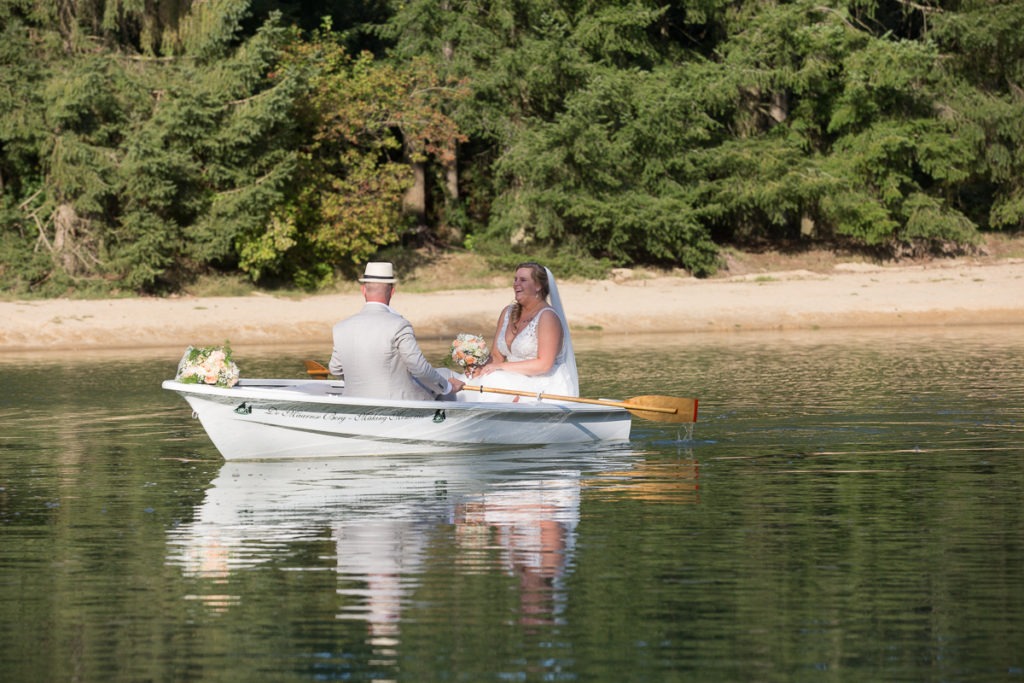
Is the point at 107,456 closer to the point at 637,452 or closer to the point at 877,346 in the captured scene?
the point at 637,452

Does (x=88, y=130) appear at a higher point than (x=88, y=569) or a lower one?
higher

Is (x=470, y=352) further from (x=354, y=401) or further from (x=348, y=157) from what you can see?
(x=348, y=157)

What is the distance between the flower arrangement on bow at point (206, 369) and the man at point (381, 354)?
0.87 meters

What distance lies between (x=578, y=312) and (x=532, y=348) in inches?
643

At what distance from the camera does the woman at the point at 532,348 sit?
561 inches

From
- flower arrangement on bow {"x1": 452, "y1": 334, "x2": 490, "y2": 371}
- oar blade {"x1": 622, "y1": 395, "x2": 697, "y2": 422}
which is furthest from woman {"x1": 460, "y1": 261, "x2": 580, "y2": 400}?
oar blade {"x1": 622, "y1": 395, "x2": 697, "y2": 422}

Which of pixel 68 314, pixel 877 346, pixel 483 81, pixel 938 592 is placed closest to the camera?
pixel 938 592

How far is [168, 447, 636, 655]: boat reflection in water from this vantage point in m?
8.76

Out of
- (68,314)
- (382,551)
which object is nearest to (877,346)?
(68,314)

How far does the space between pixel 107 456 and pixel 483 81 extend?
22470 mm

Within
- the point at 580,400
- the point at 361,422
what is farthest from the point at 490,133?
the point at 361,422

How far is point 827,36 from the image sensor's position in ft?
120

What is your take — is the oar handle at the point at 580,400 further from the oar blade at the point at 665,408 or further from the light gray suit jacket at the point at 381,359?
the light gray suit jacket at the point at 381,359

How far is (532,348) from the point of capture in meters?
14.5
